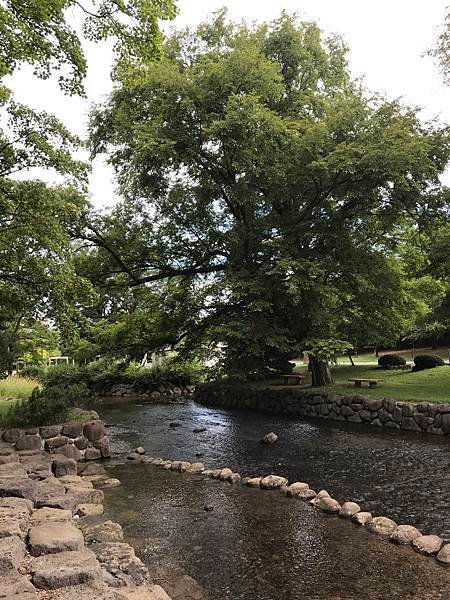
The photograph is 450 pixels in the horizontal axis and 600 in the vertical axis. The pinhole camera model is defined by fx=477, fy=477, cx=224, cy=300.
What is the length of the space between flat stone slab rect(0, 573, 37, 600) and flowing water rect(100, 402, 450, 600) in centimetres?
147

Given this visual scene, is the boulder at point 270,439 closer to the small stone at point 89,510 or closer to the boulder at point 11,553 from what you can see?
the small stone at point 89,510

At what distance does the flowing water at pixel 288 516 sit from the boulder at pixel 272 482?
222 millimetres

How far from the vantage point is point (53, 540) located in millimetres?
4113

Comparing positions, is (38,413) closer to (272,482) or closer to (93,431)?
(93,431)

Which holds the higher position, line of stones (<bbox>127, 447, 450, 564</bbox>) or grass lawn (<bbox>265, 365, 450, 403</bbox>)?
grass lawn (<bbox>265, 365, 450, 403</bbox>)

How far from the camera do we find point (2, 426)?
30.5 feet

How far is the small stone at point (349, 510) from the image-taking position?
6.14m

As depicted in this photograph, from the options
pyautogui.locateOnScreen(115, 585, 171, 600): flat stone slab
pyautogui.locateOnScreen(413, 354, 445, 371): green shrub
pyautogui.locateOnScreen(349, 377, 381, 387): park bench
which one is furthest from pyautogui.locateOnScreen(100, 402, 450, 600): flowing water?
pyautogui.locateOnScreen(413, 354, 445, 371): green shrub

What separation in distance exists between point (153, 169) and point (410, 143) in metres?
7.94

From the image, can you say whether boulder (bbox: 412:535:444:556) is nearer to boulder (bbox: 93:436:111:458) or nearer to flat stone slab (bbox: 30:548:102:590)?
flat stone slab (bbox: 30:548:102:590)

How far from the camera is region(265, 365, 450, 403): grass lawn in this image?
12773 millimetres

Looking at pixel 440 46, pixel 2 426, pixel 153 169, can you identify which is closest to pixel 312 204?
pixel 153 169

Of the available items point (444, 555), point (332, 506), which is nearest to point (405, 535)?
point (444, 555)

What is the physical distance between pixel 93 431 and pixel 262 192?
33.3 ft
